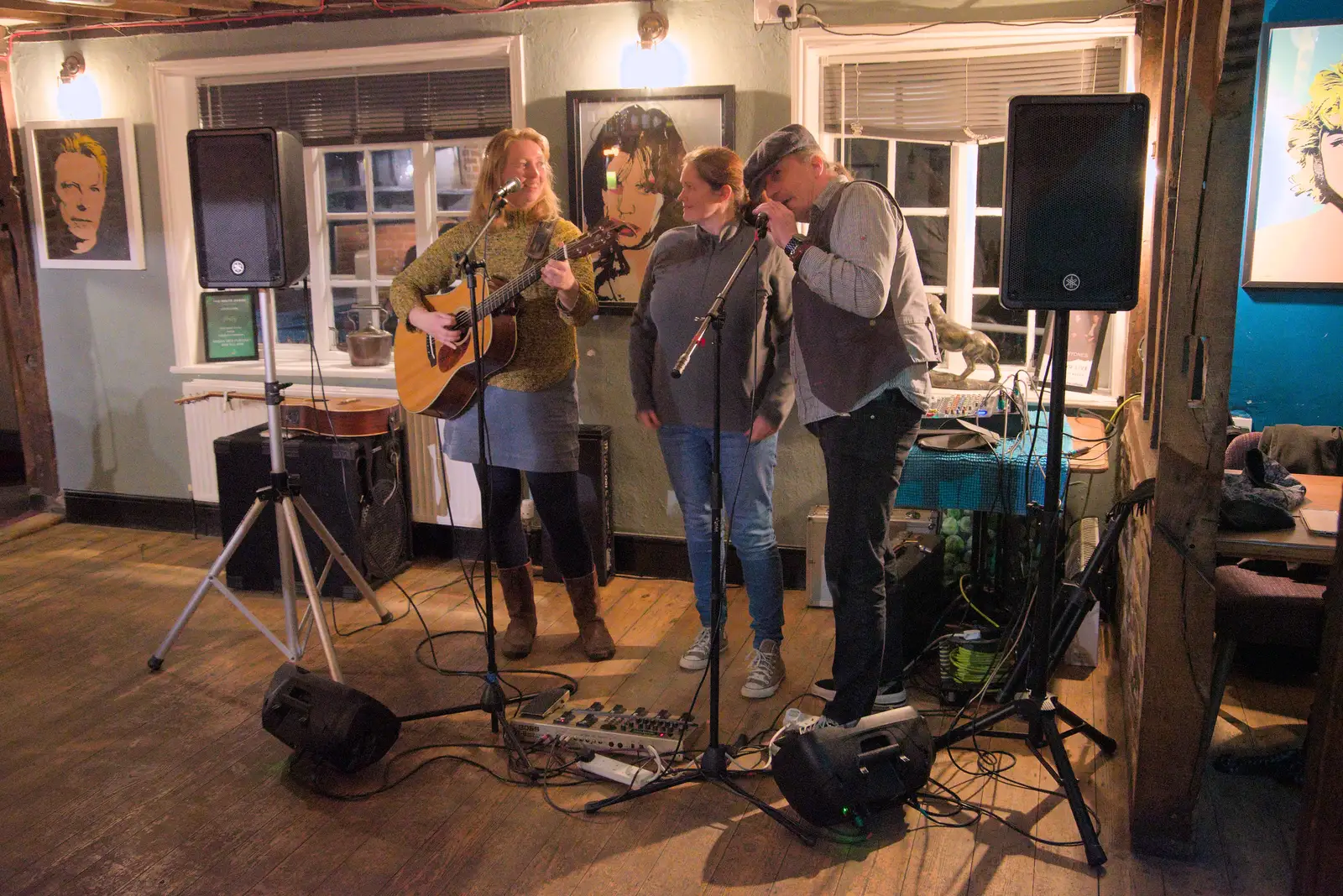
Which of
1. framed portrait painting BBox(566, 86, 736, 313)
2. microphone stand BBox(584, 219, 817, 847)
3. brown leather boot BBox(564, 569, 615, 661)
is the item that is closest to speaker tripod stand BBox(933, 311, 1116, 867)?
microphone stand BBox(584, 219, 817, 847)

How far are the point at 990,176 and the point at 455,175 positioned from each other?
2.17 m

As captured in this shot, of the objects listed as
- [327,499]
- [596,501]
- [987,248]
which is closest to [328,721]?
[327,499]

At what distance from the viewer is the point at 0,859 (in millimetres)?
2436

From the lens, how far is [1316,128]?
11.8ft

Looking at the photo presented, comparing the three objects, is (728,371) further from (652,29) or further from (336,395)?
(336,395)

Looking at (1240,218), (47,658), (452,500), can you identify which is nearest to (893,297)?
(1240,218)

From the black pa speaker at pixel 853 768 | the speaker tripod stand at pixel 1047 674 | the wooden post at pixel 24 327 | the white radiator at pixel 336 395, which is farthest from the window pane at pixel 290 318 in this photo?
the speaker tripod stand at pixel 1047 674

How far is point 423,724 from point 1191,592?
2.03 meters

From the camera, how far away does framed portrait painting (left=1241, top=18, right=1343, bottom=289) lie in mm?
3588

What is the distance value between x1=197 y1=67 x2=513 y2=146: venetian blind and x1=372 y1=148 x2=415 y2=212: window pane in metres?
0.09

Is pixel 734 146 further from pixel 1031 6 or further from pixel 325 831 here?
pixel 325 831

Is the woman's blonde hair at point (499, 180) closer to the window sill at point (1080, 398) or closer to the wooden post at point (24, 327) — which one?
the window sill at point (1080, 398)

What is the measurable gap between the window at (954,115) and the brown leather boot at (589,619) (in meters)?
1.64

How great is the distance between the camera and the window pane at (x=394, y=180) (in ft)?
15.2
